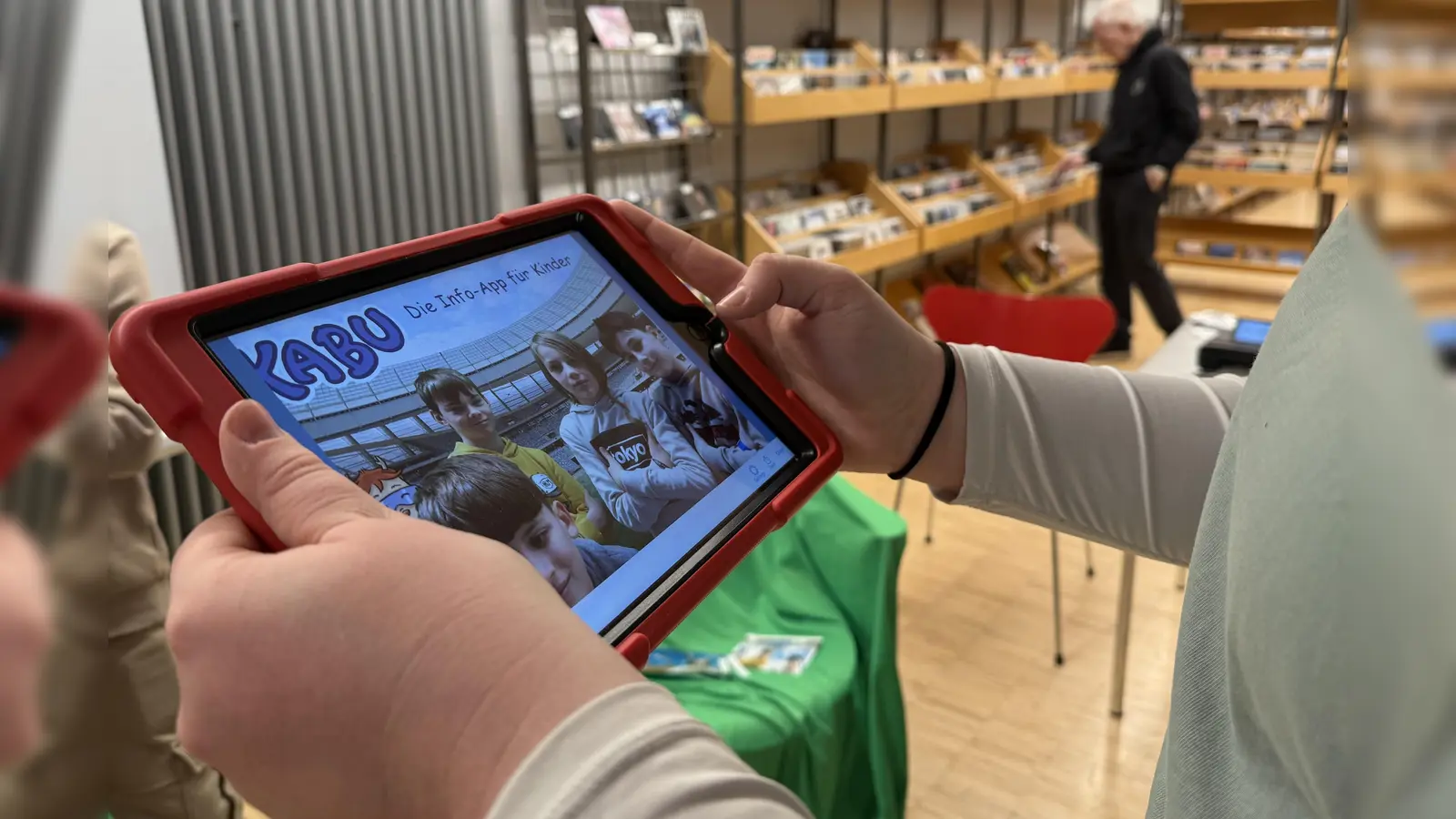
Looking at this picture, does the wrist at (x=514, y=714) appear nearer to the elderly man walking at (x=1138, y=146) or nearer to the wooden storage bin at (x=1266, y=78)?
the elderly man walking at (x=1138, y=146)

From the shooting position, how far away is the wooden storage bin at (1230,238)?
598cm

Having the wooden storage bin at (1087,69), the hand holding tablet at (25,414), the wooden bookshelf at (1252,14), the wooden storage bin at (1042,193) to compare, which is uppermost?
the wooden bookshelf at (1252,14)

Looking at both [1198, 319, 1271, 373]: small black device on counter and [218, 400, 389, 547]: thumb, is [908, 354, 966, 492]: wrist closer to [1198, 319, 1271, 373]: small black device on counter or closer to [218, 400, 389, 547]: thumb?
[218, 400, 389, 547]: thumb

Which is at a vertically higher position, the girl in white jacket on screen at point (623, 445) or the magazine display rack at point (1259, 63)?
the magazine display rack at point (1259, 63)

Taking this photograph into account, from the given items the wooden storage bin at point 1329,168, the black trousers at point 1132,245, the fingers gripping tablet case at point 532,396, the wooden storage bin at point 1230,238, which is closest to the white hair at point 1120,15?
the black trousers at point 1132,245

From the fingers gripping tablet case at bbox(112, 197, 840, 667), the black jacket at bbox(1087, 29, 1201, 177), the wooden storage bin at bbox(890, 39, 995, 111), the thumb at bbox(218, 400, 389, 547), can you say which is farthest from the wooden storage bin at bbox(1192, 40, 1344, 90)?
the thumb at bbox(218, 400, 389, 547)

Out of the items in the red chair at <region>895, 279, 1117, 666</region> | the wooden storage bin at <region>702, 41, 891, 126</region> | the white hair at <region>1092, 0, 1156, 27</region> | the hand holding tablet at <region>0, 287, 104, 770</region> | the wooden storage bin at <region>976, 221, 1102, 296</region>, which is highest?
the white hair at <region>1092, 0, 1156, 27</region>

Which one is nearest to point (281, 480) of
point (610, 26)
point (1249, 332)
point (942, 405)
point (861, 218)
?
point (942, 405)

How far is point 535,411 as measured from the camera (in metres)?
0.74

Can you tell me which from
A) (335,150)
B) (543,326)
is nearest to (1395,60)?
(543,326)

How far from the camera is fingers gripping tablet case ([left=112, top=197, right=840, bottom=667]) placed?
603mm

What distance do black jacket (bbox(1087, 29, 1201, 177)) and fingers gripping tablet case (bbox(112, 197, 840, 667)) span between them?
425 centimetres

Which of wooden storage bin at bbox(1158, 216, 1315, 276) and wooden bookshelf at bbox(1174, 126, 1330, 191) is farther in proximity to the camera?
wooden storage bin at bbox(1158, 216, 1315, 276)

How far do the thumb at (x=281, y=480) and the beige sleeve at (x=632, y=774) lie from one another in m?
0.18
